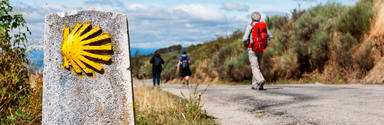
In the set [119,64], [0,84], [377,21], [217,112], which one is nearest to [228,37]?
[377,21]

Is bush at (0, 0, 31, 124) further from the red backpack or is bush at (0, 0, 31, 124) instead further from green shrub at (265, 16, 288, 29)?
green shrub at (265, 16, 288, 29)

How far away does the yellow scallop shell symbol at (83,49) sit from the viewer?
3.10 m

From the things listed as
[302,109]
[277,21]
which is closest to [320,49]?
[277,21]

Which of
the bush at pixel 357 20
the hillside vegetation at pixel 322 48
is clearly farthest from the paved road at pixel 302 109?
the bush at pixel 357 20

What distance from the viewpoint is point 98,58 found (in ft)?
10.2

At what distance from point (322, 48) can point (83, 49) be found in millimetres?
11399

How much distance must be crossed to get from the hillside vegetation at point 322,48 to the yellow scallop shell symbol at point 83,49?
6882 mm

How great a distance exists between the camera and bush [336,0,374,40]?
12.0 m

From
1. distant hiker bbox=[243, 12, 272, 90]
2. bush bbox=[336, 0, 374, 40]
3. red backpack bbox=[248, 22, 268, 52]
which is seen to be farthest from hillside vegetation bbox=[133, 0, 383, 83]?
red backpack bbox=[248, 22, 268, 52]

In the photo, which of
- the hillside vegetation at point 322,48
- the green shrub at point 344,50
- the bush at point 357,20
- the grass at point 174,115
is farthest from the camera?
the bush at point 357,20

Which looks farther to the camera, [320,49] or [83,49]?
[320,49]

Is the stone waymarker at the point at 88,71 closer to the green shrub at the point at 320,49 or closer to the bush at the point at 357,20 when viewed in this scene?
the bush at the point at 357,20

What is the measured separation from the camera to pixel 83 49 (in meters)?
3.16

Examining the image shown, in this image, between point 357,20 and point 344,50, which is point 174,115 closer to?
point 344,50
